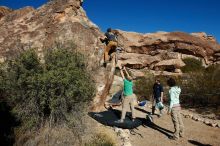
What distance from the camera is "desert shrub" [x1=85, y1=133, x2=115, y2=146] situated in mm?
7804

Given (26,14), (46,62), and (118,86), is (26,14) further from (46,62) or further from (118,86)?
(118,86)

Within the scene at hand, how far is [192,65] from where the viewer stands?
3750 cm

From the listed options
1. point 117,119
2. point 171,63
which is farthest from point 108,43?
point 171,63

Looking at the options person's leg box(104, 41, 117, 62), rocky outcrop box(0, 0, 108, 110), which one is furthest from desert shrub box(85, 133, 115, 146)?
person's leg box(104, 41, 117, 62)

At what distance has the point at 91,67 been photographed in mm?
10930

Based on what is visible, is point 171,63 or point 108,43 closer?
point 108,43

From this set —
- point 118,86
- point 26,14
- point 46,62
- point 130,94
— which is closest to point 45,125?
point 46,62

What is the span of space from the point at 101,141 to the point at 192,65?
31.3 meters

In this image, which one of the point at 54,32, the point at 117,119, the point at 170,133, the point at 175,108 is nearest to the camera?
the point at 175,108

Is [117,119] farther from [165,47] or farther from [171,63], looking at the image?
[165,47]

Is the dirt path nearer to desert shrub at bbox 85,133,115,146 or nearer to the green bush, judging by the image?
desert shrub at bbox 85,133,115,146

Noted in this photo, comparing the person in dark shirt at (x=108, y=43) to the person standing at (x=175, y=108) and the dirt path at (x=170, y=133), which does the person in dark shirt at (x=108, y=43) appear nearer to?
the dirt path at (x=170, y=133)

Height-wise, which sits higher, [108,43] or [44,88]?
[108,43]

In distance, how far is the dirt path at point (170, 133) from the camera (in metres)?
9.22
